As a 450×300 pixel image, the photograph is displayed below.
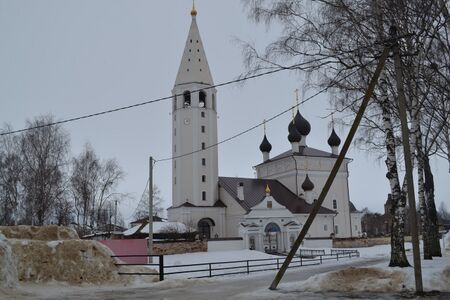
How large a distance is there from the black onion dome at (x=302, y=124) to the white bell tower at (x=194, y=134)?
1085 centimetres

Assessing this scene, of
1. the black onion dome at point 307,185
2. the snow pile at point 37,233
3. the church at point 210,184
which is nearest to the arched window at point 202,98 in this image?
the church at point 210,184

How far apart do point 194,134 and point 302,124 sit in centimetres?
1424

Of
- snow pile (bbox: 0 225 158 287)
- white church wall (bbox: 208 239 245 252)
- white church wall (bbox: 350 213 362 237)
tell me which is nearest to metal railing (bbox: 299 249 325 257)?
white church wall (bbox: 208 239 245 252)

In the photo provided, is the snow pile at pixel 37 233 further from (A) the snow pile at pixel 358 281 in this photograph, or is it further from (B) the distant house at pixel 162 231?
(B) the distant house at pixel 162 231

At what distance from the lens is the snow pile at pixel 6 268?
496 inches

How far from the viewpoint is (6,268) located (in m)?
12.8

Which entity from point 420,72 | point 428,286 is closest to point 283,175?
point 420,72

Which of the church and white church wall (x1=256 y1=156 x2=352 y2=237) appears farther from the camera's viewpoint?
white church wall (x1=256 y1=156 x2=352 y2=237)

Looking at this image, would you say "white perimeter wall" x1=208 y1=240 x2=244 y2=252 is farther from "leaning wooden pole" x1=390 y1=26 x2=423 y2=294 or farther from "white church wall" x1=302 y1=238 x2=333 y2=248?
"leaning wooden pole" x1=390 y1=26 x2=423 y2=294

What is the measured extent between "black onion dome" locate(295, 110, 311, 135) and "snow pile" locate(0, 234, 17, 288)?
47465mm

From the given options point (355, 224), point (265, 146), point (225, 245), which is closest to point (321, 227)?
point (355, 224)

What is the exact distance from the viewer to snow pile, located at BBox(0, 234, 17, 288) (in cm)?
1259

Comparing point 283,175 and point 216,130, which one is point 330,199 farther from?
point 216,130

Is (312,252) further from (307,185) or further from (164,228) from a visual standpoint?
(307,185)
